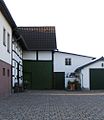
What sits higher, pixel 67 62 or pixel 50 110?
pixel 67 62

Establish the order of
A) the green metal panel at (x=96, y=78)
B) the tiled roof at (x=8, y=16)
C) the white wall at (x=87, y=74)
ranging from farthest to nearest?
the green metal panel at (x=96, y=78) → the white wall at (x=87, y=74) → the tiled roof at (x=8, y=16)

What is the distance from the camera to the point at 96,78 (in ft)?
142

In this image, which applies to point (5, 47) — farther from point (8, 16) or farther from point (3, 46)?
point (8, 16)

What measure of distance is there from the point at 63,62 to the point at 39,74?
3.46 meters

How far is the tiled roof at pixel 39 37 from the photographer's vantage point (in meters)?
45.8

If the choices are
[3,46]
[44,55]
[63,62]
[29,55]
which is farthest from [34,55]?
[3,46]

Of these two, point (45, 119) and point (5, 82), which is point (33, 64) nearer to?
point (5, 82)

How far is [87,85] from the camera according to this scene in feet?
142

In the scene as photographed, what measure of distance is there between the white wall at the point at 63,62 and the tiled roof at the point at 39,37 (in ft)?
4.92

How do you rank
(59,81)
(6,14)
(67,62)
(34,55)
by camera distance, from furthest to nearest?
(67,62) → (59,81) → (34,55) → (6,14)

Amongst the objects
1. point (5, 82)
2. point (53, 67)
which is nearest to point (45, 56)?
point (53, 67)

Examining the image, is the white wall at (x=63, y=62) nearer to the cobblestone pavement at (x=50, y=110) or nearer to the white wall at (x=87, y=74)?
the white wall at (x=87, y=74)

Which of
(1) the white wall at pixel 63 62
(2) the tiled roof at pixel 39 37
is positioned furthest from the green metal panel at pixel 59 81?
(2) the tiled roof at pixel 39 37

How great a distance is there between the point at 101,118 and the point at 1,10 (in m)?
12.2
